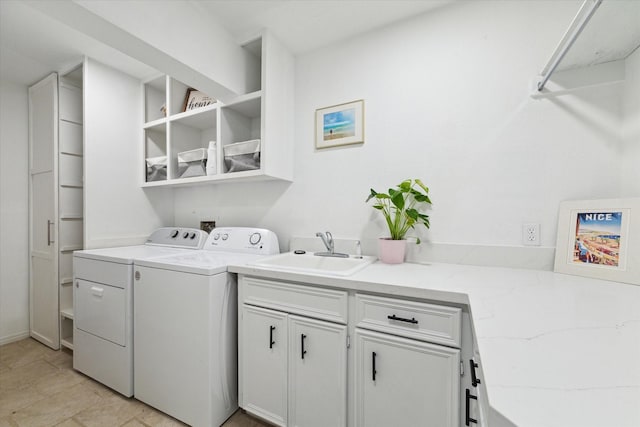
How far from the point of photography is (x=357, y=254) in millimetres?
1706

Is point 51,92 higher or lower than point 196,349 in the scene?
higher

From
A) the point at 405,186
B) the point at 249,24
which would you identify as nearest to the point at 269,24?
the point at 249,24

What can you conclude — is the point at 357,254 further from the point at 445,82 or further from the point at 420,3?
the point at 420,3

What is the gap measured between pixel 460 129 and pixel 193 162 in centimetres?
190

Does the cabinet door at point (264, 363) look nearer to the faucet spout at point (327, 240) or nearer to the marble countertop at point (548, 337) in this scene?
the marble countertop at point (548, 337)

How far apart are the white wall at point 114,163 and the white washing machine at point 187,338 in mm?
854

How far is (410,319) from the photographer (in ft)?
3.51

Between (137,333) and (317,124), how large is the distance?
1.78 m

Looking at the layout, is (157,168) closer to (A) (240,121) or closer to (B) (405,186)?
(A) (240,121)

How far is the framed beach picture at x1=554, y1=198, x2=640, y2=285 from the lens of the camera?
3.43 ft

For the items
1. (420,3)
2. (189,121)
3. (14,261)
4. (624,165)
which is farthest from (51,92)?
(624,165)

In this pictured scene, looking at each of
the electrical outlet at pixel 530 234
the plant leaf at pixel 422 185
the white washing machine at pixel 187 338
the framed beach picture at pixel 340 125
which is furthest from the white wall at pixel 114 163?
the electrical outlet at pixel 530 234

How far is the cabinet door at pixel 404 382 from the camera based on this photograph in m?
1.00

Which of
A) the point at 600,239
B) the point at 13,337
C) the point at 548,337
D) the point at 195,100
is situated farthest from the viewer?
the point at 13,337
